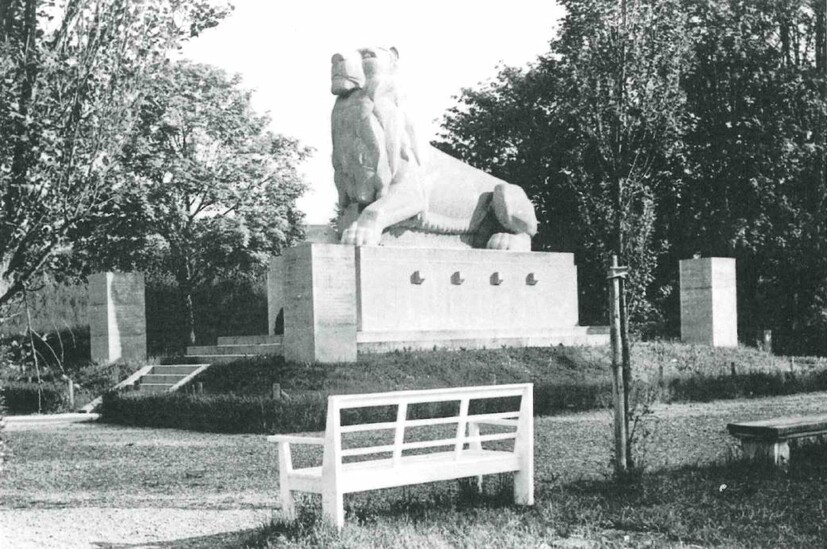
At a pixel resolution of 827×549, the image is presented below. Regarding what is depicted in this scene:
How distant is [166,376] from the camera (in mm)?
21453

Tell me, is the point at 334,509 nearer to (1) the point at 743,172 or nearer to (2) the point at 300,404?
(2) the point at 300,404

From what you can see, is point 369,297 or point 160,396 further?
point 369,297

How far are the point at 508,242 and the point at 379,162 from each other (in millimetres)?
4188

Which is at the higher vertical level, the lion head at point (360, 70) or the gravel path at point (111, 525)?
the lion head at point (360, 70)

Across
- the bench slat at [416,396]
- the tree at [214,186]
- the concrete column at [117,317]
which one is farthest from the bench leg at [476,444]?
the tree at [214,186]

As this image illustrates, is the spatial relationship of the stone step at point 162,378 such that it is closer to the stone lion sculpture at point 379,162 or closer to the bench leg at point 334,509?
the stone lion sculpture at point 379,162

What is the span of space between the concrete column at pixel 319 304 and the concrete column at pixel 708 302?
10964 mm

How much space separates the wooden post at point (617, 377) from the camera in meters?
9.30

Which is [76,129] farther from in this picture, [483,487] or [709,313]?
[709,313]

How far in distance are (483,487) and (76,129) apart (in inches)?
177

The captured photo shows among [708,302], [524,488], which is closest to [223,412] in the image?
[524,488]

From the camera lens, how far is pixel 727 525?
301 inches

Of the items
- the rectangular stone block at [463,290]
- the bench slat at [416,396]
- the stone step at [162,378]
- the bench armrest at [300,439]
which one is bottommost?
the stone step at [162,378]

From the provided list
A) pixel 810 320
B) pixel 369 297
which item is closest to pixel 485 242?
pixel 369 297
